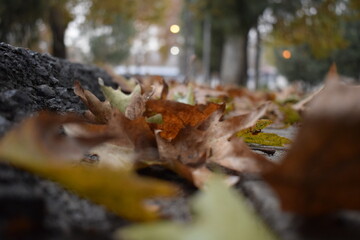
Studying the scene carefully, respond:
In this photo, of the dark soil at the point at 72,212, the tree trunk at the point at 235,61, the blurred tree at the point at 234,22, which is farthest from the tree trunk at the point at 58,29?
the dark soil at the point at 72,212

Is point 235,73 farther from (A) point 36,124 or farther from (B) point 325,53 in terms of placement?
(A) point 36,124

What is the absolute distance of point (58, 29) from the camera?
36.4ft

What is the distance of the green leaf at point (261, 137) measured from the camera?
1.08 m

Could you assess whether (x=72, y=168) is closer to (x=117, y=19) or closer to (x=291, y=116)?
(x=291, y=116)

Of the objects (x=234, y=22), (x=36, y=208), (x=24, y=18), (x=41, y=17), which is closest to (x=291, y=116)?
(x=36, y=208)

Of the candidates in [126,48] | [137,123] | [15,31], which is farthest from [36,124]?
[126,48]

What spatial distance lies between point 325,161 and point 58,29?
1152 centimetres

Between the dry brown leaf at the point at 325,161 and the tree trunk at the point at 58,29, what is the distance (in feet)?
35.5

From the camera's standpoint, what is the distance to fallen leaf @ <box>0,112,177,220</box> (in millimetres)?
472

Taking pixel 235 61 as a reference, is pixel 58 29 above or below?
above

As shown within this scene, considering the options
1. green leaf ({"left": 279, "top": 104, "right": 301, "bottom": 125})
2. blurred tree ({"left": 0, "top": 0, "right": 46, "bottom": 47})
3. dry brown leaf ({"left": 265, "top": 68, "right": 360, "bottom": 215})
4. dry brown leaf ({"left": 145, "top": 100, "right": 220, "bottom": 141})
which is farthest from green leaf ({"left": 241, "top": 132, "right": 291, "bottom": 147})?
blurred tree ({"left": 0, "top": 0, "right": 46, "bottom": 47})

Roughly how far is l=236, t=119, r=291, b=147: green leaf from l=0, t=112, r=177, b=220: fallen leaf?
1.99 ft

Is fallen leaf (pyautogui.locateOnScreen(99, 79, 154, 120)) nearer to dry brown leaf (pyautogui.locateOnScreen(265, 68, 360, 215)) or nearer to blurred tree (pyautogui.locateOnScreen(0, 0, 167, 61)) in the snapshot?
dry brown leaf (pyautogui.locateOnScreen(265, 68, 360, 215))

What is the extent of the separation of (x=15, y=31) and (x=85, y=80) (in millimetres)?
9006
